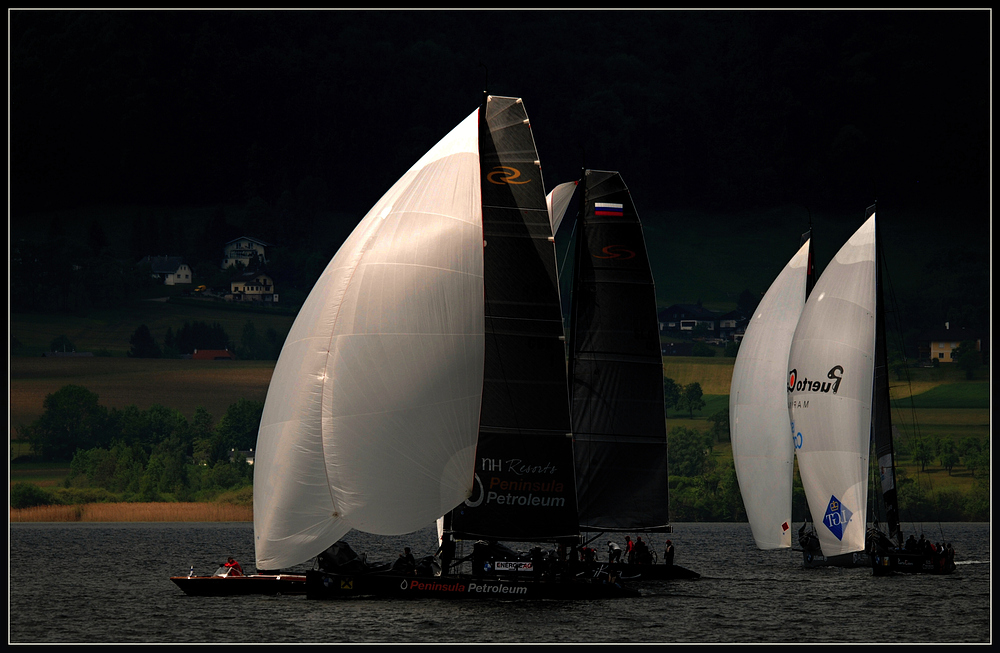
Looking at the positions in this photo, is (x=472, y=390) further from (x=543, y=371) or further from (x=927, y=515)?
(x=927, y=515)

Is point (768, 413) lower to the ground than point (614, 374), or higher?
lower

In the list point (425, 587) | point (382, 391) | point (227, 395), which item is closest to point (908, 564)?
point (425, 587)

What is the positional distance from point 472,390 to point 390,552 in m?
40.5

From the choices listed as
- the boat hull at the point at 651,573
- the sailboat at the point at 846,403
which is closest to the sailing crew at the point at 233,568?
the boat hull at the point at 651,573

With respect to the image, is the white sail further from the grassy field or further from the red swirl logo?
the grassy field

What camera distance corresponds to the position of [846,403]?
47219mm

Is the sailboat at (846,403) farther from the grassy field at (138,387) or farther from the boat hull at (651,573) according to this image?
the grassy field at (138,387)

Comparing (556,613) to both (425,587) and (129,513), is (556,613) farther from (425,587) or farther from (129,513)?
(129,513)

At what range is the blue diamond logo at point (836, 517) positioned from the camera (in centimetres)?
4712

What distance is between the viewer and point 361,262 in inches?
1420

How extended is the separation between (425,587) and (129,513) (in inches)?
4410

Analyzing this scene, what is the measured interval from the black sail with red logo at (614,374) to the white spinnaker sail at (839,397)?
719cm

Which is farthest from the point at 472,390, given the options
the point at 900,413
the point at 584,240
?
the point at 900,413

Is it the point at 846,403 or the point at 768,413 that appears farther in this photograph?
the point at 768,413
